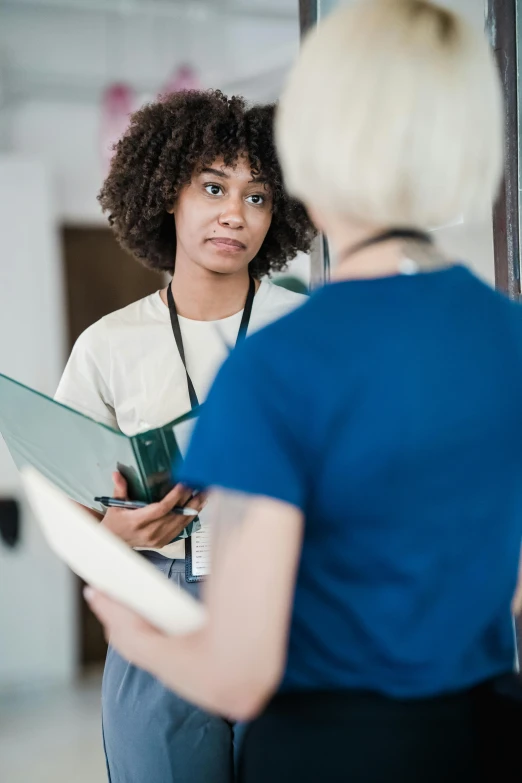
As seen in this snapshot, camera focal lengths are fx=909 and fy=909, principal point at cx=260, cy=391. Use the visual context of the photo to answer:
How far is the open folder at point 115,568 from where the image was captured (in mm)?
869

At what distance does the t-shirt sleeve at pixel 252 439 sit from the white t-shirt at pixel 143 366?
933mm

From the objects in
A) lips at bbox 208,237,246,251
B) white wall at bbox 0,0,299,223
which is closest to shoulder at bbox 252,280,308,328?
lips at bbox 208,237,246,251

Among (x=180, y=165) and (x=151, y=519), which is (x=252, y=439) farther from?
(x=180, y=165)

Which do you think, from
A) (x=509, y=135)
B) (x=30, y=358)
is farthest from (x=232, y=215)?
(x=30, y=358)

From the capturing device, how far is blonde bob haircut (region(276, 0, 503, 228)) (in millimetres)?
826

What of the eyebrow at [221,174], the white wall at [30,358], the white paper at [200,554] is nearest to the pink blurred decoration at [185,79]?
the white wall at [30,358]

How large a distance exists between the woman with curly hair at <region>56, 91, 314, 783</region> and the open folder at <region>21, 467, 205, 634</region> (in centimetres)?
60

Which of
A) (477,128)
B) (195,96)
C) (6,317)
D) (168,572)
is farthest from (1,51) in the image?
(477,128)

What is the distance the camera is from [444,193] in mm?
855

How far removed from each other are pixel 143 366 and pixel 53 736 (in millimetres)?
2963

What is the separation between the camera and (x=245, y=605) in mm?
789

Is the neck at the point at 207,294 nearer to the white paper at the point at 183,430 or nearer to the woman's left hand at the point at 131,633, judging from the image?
the white paper at the point at 183,430

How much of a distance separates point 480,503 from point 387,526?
0.10 metres

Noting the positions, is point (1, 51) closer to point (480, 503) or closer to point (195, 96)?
point (195, 96)
